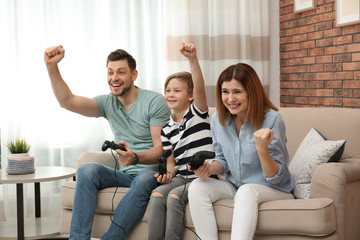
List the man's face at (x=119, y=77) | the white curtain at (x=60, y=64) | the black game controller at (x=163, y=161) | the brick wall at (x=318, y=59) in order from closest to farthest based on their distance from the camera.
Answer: the black game controller at (x=163, y=161)
the man's face at (x=119, y=77)
the brick wall at (x=318, y=59)
the white curtain at (x=60, y=64)

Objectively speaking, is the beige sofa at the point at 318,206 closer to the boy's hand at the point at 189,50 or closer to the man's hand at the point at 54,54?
the man's hand at the point at 54,54

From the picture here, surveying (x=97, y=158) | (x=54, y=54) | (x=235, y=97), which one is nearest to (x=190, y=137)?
(x=235, y=97)

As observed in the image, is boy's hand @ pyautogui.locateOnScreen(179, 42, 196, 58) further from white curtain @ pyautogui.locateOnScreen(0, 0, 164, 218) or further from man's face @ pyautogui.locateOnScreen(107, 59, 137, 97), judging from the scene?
white curtain @ pyautogui.locateOnScreen(0, 0, 164, 218)

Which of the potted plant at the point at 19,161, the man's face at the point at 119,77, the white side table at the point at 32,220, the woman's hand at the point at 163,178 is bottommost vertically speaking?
the white side table at the point at 32,220

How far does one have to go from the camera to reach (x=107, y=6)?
3.89 m

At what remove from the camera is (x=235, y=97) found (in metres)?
2.42

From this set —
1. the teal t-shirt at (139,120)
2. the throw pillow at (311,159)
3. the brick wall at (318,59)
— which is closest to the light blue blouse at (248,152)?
the throw pillow at (311,159)

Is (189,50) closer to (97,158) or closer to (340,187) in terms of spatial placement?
(97,158)

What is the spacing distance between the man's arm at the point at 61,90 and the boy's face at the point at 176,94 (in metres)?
0.50

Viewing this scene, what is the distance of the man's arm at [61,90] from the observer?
2822 mm

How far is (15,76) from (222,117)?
1.82 metres

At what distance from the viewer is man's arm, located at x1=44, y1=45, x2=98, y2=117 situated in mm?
2822

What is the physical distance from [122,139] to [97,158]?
189 millimetres

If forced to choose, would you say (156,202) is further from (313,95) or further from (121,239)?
(313,95)
